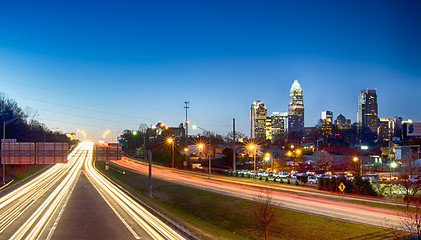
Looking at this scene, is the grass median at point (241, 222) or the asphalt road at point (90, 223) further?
the grass median at point (241, 222)

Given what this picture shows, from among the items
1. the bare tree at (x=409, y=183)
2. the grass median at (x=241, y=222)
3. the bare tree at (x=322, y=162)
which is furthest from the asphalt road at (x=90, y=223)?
the bare tree at (x=322, y=162)

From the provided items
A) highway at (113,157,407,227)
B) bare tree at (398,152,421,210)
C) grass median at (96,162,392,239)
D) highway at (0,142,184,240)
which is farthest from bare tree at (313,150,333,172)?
highway at (0,142,184,240)

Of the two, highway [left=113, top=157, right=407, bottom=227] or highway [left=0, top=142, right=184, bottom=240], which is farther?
highway [left=113, top=157, right=407, bottom=227]

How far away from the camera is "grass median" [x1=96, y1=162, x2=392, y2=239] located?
23281 mm

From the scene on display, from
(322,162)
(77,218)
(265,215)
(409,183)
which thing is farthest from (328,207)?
(322,162)

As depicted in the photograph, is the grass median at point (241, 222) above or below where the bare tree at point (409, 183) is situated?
below

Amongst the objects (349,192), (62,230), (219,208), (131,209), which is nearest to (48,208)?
(131,209)

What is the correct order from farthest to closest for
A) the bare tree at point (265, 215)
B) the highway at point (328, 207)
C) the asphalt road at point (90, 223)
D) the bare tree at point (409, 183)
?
the bare tree at point (409, 183), the highway at point (328, 207), the bare tree at point (265, 215), the asphalt road at point (90, 223)

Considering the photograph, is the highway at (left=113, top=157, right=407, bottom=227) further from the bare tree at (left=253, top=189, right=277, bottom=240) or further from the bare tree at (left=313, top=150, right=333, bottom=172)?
the bare tree at (left=313, top=150, right=333, bottom=172)

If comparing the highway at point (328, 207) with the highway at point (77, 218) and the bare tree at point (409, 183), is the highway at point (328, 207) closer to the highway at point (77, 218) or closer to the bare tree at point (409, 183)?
the bare tree at point (409, 183)

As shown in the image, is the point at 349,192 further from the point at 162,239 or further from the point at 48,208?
the point at 48,208

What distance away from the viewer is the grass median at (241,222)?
23.3m

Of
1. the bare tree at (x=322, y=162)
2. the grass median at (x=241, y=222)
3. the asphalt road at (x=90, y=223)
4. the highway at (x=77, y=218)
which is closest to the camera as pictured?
the asphalt road at (x=90, y=223)

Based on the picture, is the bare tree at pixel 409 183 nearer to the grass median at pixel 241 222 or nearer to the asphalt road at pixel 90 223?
the grass median at pixel 241 222
